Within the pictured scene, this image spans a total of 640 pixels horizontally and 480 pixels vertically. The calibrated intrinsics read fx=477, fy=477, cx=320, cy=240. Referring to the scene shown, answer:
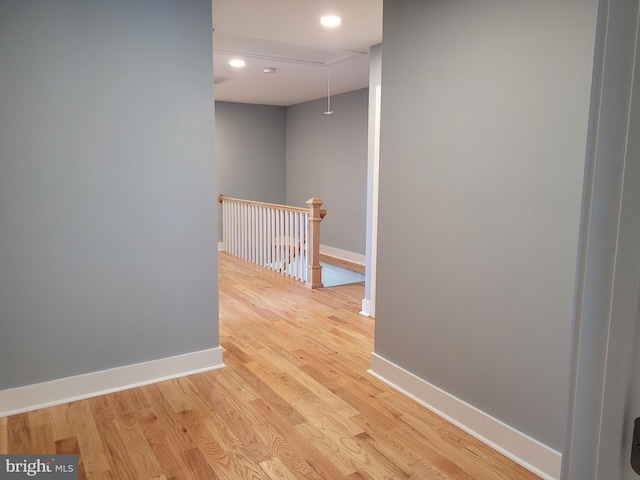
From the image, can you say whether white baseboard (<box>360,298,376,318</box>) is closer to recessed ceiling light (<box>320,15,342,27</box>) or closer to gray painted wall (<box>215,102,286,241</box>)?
recessed ceiling light (<box>320,15,342,27</box>)

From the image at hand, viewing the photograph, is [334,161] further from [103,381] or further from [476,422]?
[476,422]

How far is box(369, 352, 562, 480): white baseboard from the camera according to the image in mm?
2064

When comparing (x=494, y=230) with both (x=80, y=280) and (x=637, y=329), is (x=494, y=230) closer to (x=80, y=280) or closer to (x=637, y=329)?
(x=637, y=329)

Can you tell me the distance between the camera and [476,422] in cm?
238

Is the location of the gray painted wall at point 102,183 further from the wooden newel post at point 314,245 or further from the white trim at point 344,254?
the white trim at point 344,254

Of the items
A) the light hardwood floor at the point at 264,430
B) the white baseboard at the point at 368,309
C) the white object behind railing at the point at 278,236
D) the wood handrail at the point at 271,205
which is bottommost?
the light hardwood floor at the point at 264,430

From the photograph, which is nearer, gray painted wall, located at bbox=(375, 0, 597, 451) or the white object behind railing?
gray painted wall, located at bbox=(375, 0, 597, 451)

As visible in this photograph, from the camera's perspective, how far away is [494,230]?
2.24m

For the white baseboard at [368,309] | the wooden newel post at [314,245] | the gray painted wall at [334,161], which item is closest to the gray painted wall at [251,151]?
the gray painted wall at [334,161]

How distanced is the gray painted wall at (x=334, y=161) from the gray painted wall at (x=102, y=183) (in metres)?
4.19

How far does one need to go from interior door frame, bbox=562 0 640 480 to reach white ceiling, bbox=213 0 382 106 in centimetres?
272

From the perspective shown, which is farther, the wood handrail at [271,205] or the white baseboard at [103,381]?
the wood handrail at [271,205]

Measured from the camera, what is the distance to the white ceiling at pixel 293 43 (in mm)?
3102

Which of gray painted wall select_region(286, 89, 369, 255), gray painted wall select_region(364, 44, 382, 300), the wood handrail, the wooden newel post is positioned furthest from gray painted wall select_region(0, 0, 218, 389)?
gray painted wall select_region(286, 89, 369, 255)
